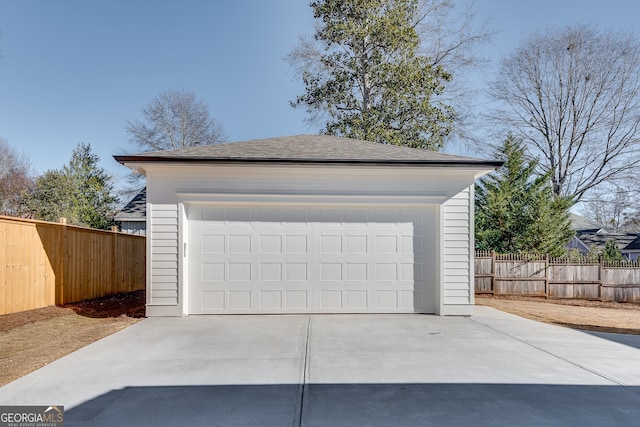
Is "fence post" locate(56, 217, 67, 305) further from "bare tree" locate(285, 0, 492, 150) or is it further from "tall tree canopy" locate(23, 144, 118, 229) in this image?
"tall tree canopy" locate(23, 144, 118, 229)

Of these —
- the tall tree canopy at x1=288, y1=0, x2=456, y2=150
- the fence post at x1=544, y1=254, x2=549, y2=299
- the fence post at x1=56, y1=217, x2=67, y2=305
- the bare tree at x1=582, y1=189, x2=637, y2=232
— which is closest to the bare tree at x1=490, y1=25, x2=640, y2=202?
the bare tree at x1=582, y1=189, x2=637, y2=232

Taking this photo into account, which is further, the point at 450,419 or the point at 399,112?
the point at 399,112

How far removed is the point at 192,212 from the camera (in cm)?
780

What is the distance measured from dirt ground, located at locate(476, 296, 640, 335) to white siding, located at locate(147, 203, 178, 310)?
7.75m

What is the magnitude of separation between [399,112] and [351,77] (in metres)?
2.80

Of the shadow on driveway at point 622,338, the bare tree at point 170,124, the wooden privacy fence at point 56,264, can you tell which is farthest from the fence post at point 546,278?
the bare tree at point 170,124

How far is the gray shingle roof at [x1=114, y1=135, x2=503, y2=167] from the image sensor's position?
24.5ft

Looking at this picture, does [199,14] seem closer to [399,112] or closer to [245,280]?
[399,112]

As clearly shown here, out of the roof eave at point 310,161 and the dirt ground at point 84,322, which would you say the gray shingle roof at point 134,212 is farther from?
the roof eave at point 310,161

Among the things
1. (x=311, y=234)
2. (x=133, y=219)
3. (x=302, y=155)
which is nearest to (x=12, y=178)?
(x=133, y=219)

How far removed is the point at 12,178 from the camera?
26.0 m

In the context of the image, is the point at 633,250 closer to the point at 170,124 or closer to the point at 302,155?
the point at 302,155

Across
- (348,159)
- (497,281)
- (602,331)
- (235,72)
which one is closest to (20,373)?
(348,159)

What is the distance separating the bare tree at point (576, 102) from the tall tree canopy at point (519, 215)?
6219mm
